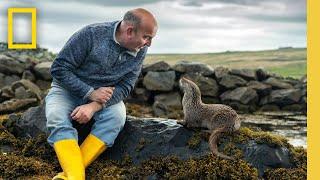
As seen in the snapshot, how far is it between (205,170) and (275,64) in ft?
150

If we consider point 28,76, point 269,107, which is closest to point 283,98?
point 269,107

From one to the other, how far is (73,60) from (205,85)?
49.8 ft

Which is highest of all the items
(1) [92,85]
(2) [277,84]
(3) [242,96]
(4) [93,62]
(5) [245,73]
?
(4) [93,62]

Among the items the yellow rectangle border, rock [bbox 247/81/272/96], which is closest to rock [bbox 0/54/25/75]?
rock [bbox 247/81/272/96]

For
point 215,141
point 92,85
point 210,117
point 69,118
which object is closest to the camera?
point 215,141

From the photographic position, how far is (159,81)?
21781 millimetres

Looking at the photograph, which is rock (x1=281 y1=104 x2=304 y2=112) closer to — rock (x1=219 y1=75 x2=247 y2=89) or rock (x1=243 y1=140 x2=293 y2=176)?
rock (x1=219 y1=75 x2=247 y2=89)

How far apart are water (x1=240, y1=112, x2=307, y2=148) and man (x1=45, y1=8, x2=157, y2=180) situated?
7031mm

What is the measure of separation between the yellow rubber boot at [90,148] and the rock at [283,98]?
600 inches

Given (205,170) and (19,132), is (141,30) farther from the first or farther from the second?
(19,132)

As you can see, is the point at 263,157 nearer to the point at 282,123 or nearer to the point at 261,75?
the point at 282,123

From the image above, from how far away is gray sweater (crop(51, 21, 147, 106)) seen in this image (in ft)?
23.6

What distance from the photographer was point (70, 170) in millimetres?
6832

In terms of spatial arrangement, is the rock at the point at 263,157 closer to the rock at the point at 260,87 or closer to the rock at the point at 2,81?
the rock at the point at 260,87
